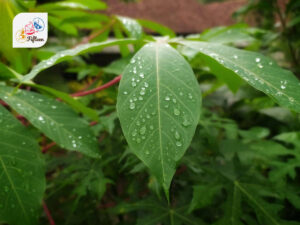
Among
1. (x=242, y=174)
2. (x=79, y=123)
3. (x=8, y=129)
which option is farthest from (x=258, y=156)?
(x=8, y=129)

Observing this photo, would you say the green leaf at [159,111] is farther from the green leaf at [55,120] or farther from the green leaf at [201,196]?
the green leaf at [201,196]

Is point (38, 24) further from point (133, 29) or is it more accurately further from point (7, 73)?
point (133, 29)

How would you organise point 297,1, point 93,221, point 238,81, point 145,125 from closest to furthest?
1. point 145,125
2. point 238,81
3. point 93,221
4. point 297,1

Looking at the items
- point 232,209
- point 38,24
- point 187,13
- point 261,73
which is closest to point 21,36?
point 38,24

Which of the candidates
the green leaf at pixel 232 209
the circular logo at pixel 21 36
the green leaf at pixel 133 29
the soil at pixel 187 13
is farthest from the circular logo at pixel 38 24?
the soil at pixel 187 13

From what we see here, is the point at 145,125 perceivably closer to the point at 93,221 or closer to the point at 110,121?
the point at 110,121

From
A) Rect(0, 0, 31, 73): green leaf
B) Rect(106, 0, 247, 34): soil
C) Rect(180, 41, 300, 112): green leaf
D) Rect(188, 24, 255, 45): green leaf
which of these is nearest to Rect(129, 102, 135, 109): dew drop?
Rect(180, 41, 300, 112): green leaf

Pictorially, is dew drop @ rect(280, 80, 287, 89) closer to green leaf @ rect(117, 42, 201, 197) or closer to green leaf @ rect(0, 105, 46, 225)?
green leaf @ rect(117, 42, 201, 197)
